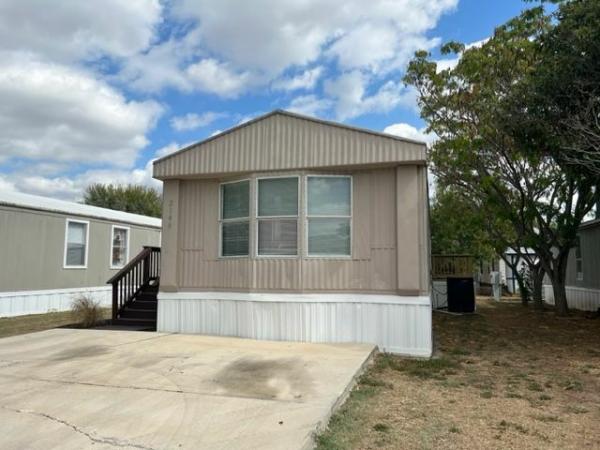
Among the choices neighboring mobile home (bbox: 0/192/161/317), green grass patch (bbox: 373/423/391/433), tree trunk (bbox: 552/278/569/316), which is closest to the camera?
green grass patch (bbox: 373/423/391/433)

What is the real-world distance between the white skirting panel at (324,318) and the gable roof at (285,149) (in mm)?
2049

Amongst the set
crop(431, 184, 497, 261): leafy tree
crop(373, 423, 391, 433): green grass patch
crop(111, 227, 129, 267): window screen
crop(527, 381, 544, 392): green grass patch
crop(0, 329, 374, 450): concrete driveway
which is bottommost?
crop(527, 381, 544, 392): green grass patch

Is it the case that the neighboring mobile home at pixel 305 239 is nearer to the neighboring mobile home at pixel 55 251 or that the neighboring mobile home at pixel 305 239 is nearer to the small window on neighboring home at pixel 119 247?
the neighboring mobile home at pixel 55 251

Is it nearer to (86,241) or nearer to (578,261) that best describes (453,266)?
(578,261)

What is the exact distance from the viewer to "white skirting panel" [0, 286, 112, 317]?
11.3 meters

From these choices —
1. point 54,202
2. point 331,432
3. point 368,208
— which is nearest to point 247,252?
point 368,208

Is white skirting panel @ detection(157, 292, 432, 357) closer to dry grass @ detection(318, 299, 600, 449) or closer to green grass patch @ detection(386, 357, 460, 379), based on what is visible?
green grass patch @ detection(386, 357, 460, 379)

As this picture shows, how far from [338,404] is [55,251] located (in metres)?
11.0

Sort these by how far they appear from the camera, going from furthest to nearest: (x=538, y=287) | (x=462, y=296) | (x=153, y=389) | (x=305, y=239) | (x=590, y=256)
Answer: (x=538, y=287)
(x=590, y=256)
(x=462, y=296)
(x=305, y=239)
(x=153, y=389)

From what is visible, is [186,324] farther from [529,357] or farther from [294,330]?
[529,357]

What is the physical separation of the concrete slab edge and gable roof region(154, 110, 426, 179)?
2852 mm

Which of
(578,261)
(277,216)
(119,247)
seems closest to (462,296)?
(578,261)

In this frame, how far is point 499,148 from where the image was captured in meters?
11.6

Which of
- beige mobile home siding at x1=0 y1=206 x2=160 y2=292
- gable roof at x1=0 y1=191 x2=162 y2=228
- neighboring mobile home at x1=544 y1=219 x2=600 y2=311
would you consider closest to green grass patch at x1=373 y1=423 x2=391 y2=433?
beige mobile home siding at x1=0 y1=206 x2=160 y2=292
